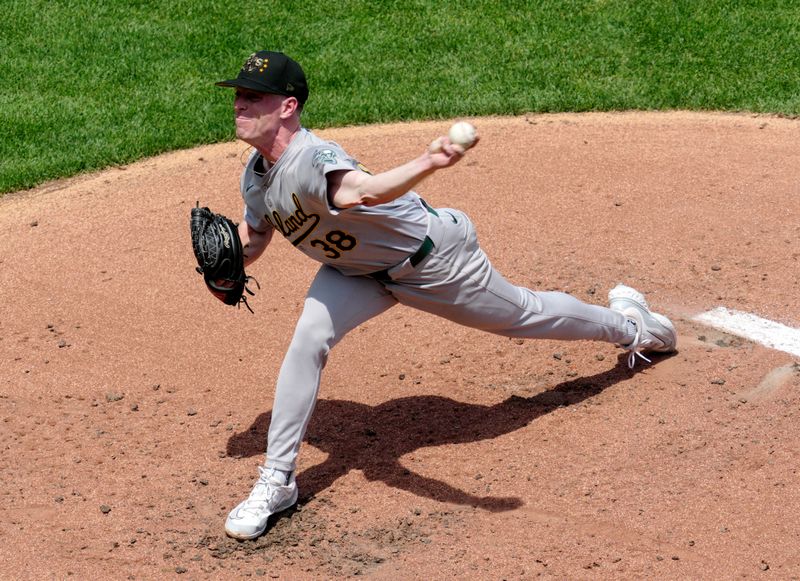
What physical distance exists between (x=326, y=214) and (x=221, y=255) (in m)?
0.60

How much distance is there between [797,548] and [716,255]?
8.86ft

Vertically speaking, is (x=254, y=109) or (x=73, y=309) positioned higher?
(x=254, y=109)

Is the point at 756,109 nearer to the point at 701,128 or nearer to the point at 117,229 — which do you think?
the point at 701,128

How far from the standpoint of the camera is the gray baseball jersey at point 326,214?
4.40m

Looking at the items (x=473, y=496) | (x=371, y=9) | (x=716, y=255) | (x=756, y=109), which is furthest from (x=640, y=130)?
(x=473, y=496)

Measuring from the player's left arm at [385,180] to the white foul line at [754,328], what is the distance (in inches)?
98.7

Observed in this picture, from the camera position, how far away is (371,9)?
10.4m

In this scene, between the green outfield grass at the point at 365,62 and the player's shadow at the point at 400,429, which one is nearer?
the player's shadow at the point at 400,429

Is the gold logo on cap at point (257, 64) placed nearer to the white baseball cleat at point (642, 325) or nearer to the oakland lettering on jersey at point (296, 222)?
the oakland lettering on jersey at point (296, 222)

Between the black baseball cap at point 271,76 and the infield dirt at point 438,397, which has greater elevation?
the black baseball cap at point 271,76

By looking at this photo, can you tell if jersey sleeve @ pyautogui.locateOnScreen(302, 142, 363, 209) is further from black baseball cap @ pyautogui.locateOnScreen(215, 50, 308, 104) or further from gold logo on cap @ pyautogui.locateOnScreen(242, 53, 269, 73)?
gold logo on cap @ pyautogui.locateOnScreen(242, 53, 269, 73)

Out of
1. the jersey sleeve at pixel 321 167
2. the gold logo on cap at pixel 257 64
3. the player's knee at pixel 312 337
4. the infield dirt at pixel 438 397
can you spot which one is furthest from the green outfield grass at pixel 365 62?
the jersey sleeve at pixel 321 167

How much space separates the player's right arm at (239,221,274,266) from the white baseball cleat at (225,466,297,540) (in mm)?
974

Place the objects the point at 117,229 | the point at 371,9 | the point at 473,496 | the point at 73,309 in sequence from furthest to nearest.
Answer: the point at 371,9 → the point at 117,229 → the point at 73,309 → the point at 473,496
